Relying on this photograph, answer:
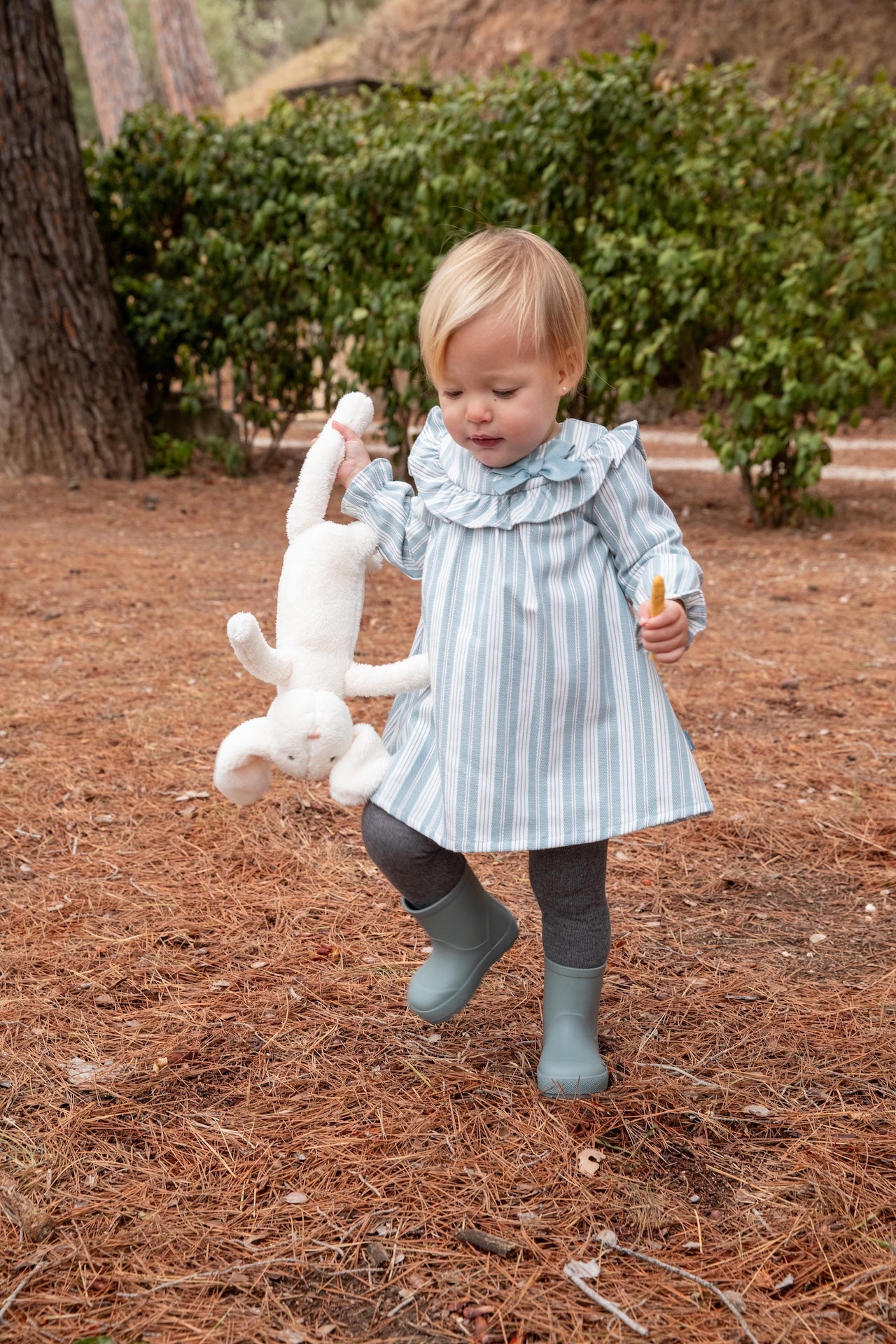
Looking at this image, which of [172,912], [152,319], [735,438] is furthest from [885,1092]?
[152,319]

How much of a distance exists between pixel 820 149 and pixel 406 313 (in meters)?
2.33

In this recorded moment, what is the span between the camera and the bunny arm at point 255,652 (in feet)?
5.76

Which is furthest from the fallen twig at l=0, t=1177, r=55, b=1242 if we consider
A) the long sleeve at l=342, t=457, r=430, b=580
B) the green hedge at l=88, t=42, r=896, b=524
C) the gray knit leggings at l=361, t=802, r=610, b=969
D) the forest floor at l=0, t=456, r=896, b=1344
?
the green hedge at l=88, t=42, r=896, b=524

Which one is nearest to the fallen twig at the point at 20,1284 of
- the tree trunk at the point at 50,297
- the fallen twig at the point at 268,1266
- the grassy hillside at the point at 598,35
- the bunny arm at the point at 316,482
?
the fallen twig at the point at 268,1266

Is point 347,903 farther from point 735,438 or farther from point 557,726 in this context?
point 735,438

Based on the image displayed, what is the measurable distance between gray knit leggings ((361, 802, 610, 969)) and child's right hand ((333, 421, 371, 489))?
0.58 metres

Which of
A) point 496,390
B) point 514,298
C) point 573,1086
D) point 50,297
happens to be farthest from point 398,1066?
point 50,297

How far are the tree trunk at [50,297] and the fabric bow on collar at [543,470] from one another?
5.95 meters

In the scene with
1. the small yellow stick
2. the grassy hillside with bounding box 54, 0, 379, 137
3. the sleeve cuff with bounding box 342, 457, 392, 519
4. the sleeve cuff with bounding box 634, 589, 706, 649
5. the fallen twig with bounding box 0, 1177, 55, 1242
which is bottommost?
the fallen twig with bounding box 0, 1177, 55, 1242

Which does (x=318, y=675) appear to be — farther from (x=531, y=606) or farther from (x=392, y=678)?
(x=531, y=606)

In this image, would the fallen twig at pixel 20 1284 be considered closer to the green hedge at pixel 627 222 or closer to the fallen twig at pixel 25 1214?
the fallen twig at pixel 25 1214

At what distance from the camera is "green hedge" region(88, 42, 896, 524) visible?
20.1 ft

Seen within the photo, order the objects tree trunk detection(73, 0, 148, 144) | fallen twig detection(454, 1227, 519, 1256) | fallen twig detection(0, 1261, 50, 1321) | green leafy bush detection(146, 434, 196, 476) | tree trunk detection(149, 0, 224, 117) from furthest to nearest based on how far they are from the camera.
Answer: tree trunk detection(149, 0, 224, 117)
tree trunk detection(73, 0, 148, 144)
green leafy bush detection(146, 434, 196, 476)
fallen twig detection(454, 1227, 519, 1256)
fallen twig detection(0, 1261, 50, 1321)

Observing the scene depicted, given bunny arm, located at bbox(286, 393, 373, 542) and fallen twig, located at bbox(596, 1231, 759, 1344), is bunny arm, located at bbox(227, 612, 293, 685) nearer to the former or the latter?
bunny arm, located at bbox(286, 393, 373, 542)
